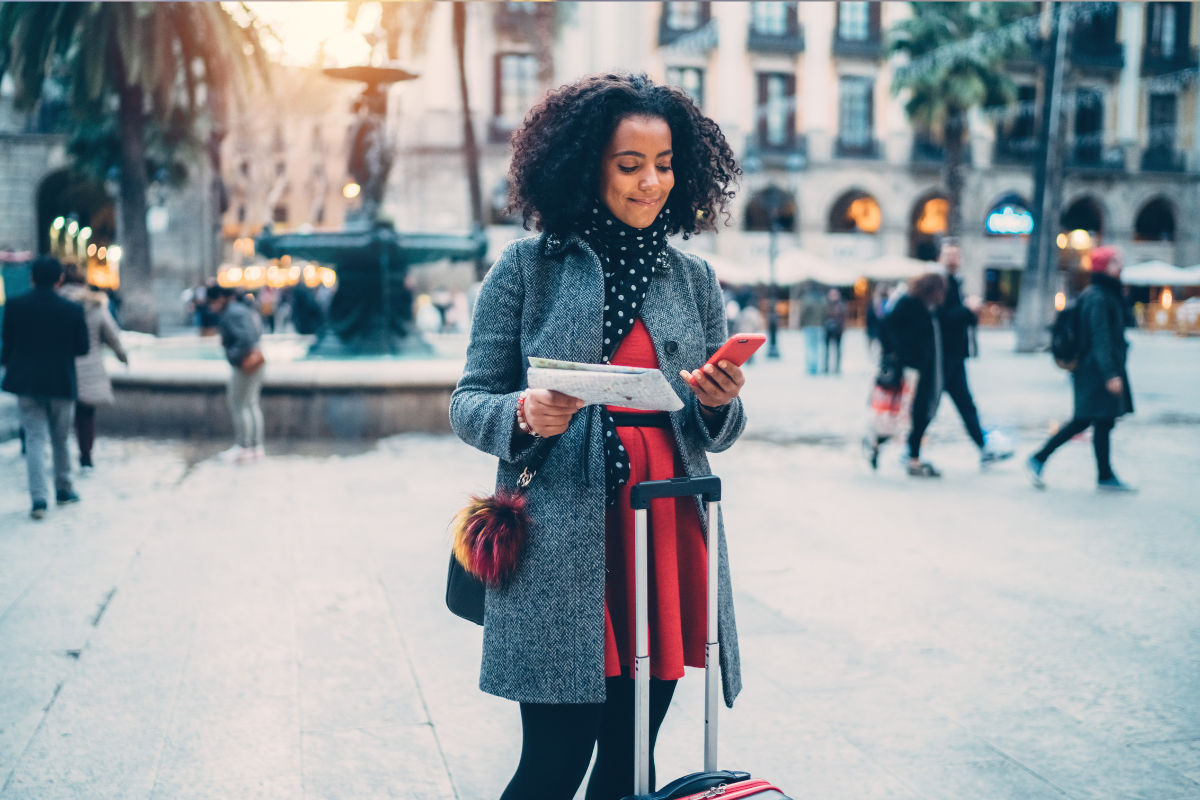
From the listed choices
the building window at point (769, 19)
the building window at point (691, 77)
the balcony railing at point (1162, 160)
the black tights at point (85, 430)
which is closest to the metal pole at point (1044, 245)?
the building window at point (769, 19)

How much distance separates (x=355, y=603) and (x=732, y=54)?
34.6m

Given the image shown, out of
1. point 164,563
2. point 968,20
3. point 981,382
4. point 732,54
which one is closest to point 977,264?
point 968,20

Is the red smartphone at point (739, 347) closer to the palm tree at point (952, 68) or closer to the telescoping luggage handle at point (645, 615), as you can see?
the telescoping luggage handle at point (645, 615)

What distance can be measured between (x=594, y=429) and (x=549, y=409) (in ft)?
0.66

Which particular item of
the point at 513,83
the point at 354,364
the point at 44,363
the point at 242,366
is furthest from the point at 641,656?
the point at 513,83

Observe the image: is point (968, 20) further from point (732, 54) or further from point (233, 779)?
point (233, 779)

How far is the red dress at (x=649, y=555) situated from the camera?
78.5 inches

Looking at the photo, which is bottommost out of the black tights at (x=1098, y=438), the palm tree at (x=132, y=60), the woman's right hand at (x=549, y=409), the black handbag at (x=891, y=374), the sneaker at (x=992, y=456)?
the sneaker at (x=992, y=456)

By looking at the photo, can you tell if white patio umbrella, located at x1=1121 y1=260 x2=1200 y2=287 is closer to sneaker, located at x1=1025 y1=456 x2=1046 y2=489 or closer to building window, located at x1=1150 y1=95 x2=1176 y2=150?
building window, located at x1=1150 y1=95 x2=1176 y2=150

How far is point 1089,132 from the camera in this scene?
39281mm

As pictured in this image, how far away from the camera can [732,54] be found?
36.1 m

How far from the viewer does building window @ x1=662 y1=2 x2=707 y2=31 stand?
35719mm

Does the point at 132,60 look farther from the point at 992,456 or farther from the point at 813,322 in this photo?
the point at 992,456

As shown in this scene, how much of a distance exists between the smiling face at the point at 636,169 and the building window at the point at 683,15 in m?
35.9
